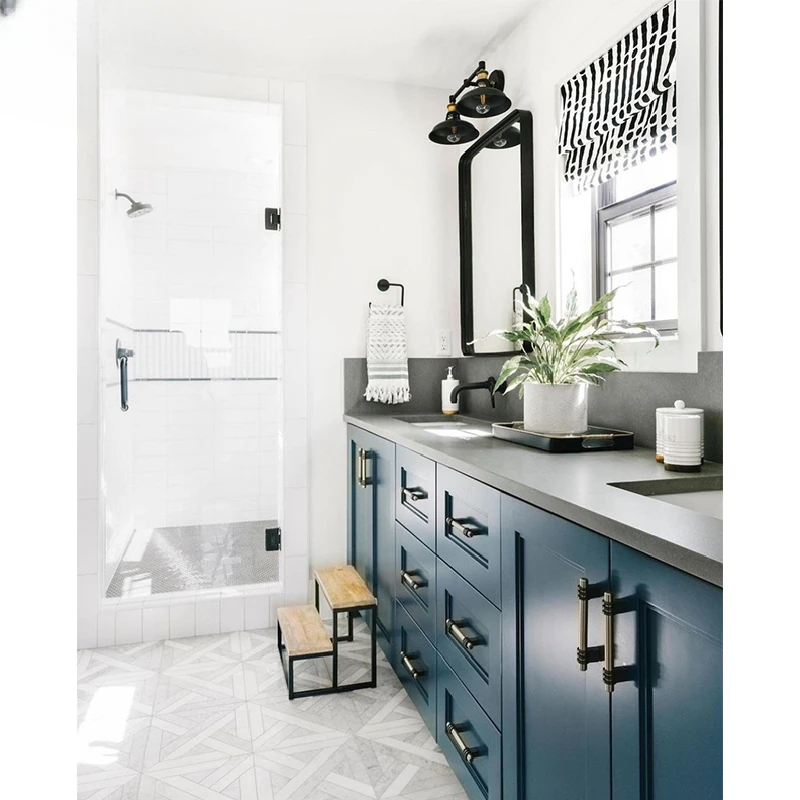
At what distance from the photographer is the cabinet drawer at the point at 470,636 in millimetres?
1422

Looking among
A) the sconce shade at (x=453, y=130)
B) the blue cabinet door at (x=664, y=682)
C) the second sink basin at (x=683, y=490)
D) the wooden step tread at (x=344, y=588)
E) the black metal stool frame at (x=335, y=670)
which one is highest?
the sconce shade at (x=453, y=130)

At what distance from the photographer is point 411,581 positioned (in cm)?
203

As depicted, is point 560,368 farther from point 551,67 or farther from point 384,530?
point 551,67

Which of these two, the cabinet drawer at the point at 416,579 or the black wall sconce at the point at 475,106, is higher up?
the black wall sconce at the point at 475,106

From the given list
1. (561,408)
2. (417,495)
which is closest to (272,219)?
(417,495)

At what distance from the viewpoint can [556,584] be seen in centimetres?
115

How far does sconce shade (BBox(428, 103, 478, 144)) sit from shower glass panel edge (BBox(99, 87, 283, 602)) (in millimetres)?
741

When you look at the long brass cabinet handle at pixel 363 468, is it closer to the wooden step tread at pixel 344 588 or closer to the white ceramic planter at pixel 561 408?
the wooden step tread at pixel 344 588

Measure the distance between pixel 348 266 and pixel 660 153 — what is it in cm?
153

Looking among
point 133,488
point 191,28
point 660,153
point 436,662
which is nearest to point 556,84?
point 660,153

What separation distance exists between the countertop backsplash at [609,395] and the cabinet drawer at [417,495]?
2.05ft

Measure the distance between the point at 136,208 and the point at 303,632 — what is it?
1.84m

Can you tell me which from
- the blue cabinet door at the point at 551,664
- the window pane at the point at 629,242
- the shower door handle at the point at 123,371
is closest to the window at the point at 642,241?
the window pane at the point at 629,242
